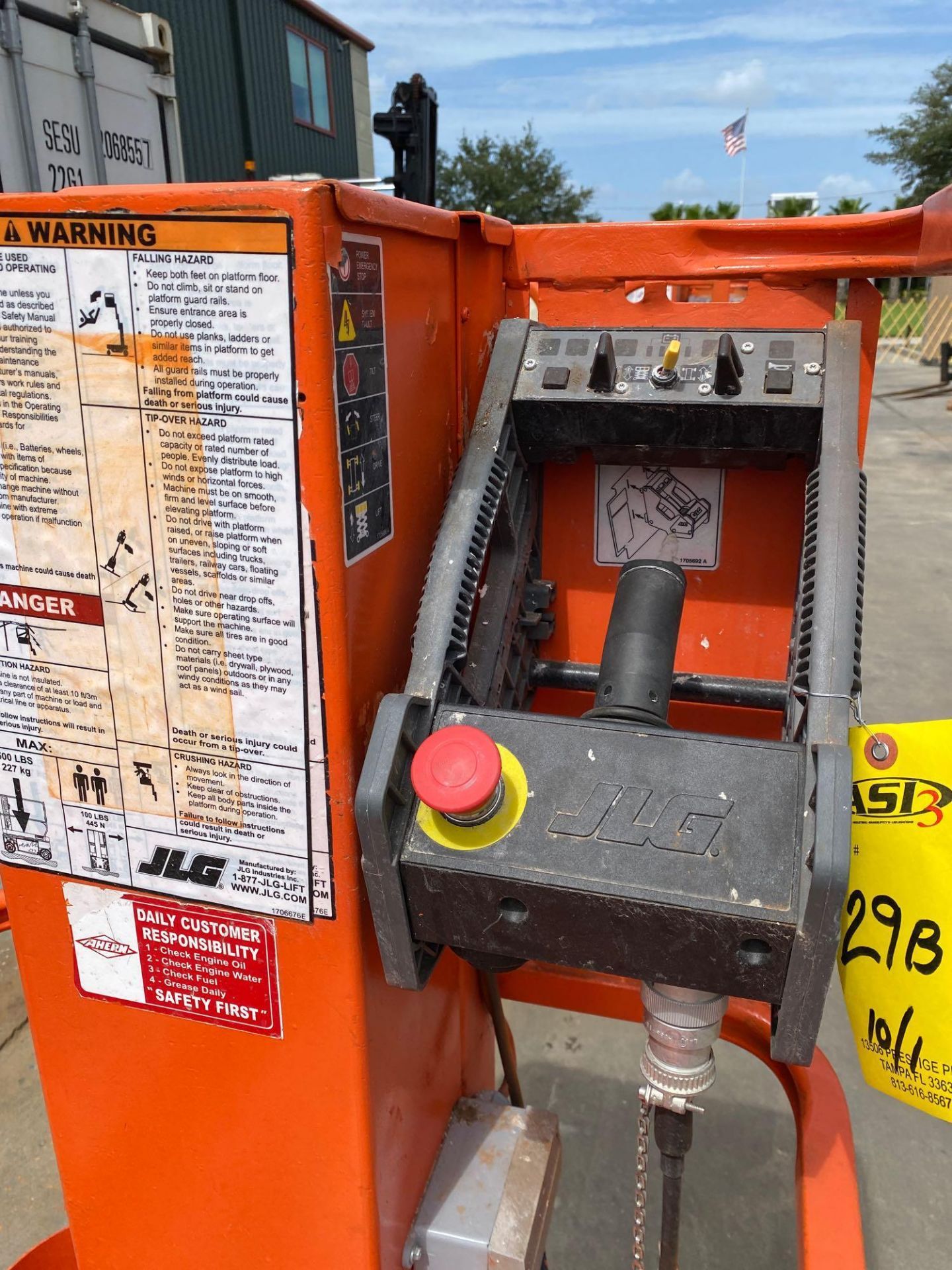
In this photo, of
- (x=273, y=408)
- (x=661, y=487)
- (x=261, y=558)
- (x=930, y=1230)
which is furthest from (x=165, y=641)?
(x=930, y=1230)

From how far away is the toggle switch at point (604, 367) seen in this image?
1.04 meters

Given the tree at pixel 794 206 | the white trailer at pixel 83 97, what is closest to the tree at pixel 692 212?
the tree at pixel 794 206

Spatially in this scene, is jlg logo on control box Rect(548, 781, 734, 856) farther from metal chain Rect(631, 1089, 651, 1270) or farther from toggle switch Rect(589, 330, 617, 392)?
toggle switch Rect(589, 330, 617, 392)

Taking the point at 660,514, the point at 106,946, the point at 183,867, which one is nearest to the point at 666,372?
the point at 660,514

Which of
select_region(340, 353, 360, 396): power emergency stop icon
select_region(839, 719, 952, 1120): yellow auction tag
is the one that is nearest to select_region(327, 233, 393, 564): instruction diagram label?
select_region(340, 353, 360, 396): power emergency stop icon

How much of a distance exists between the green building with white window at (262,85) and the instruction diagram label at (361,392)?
26.8 feet

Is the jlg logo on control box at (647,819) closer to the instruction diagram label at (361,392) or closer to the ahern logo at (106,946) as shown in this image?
the instruction diagram label at (361,392)

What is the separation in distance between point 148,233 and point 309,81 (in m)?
13.0

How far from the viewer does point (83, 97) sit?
374 centimetres

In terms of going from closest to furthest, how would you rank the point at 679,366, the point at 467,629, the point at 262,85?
the point at 467,629
the point at 679,366
the point at 262,85

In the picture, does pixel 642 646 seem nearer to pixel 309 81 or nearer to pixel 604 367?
pixel 604 367

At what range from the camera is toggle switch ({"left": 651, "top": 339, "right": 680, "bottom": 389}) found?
3.43 ft

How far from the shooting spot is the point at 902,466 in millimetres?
8859

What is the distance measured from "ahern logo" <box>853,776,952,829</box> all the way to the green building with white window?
8401 millimetres
